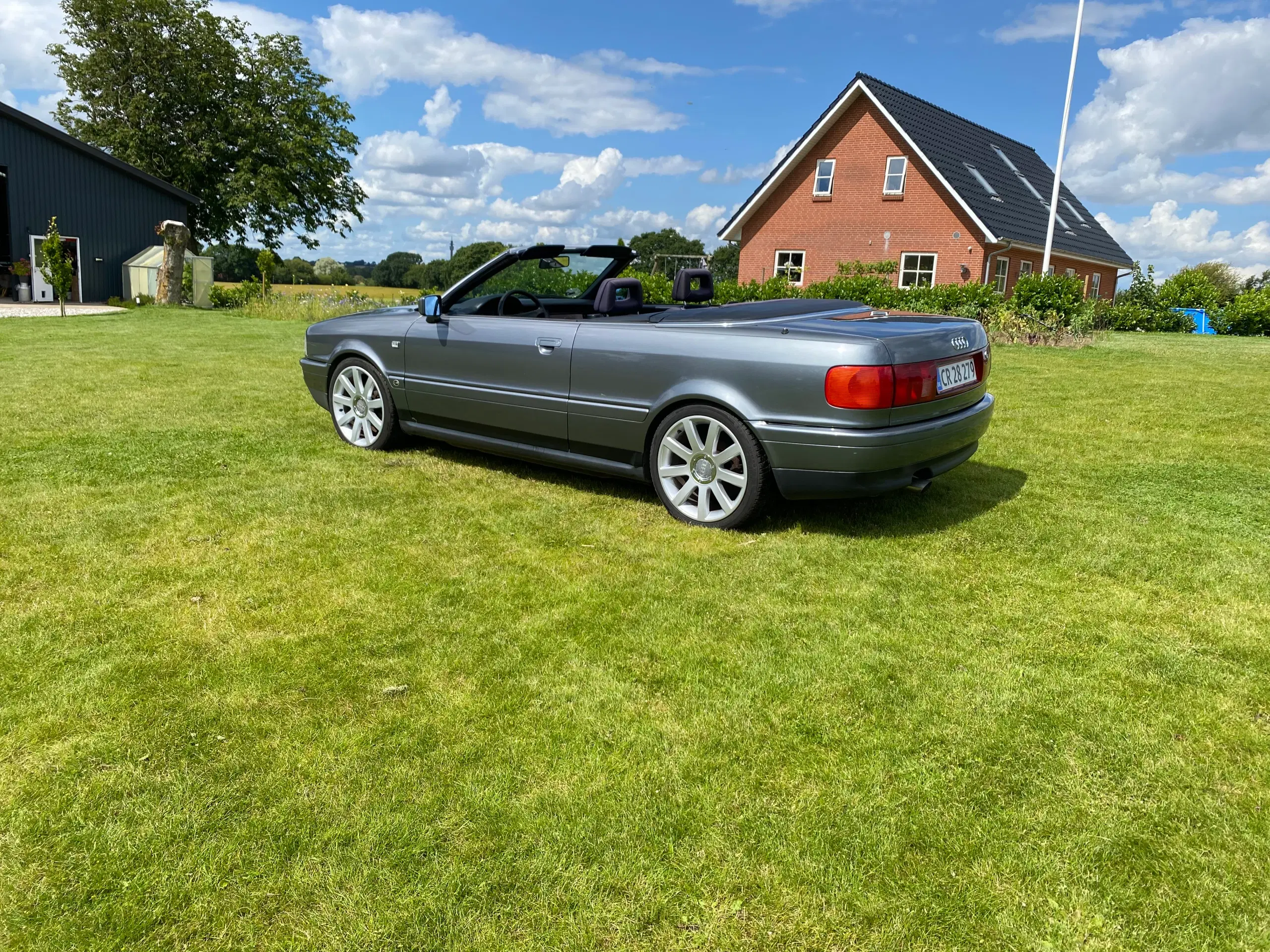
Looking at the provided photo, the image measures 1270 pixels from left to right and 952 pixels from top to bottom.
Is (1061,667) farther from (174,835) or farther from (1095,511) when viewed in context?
(174,835)

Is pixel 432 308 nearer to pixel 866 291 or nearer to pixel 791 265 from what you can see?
pixel 866 291

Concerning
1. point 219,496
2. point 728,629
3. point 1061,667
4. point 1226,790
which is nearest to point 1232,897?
point 1226,790

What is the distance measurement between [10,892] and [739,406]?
10.6 feet

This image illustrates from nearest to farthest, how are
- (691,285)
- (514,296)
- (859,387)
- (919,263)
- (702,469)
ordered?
(859,387)
(702,469)
(514,296)
(691,285)
(919,263)

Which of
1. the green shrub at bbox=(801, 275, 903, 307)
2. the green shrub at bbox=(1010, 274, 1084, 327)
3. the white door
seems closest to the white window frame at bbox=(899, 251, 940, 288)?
the green shrub at bbox=(801, 275, 903, 307)

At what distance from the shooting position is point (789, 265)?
29.6 metres

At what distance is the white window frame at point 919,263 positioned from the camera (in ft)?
87.4

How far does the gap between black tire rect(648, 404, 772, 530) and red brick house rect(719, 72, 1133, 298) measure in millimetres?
23468

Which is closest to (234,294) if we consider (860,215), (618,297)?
(860,215)

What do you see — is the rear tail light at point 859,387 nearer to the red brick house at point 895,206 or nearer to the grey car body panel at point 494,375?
the grey car body panel at point 494,375

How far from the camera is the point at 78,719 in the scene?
8.09 feet

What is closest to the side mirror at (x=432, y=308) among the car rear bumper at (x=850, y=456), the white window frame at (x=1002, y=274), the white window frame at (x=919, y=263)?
the car rear bumper at (x=850, y=456)

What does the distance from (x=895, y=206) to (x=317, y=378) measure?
80.6 feet

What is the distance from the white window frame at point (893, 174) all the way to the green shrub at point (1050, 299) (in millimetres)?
10752
